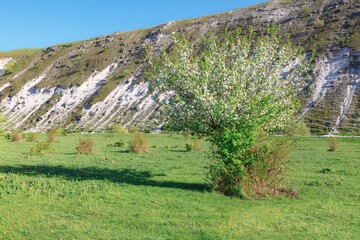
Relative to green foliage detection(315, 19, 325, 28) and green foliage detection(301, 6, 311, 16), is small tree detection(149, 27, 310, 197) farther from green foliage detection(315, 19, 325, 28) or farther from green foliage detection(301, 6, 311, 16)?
green foliage detection(301, 6, 311, 16)

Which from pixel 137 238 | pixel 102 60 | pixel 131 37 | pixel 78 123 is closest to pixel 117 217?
pixel 137 238

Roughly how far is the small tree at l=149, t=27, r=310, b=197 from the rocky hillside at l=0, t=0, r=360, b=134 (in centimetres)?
4874

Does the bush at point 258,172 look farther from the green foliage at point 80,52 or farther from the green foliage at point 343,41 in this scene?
the green foliage at point 80,52

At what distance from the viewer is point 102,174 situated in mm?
18156

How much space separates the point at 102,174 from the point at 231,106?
9.70 meters

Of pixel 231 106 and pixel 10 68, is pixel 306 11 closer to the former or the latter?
pixel 231 106

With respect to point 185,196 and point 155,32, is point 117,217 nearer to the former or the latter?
point 185,196

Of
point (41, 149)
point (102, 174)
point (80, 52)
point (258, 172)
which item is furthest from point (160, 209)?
point (80, 52)

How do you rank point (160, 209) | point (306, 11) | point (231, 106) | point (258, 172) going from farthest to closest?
point (306, 11), point (258, 172), point (231, 106), point (160, 209)

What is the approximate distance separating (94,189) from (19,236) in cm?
548

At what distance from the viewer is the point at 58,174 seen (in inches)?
683

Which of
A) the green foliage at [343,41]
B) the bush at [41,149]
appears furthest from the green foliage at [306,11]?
the bush at [41,149]

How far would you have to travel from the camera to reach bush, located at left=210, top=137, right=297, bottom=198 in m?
13.3

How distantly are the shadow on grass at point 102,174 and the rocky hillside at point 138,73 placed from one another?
4905 centimetres
